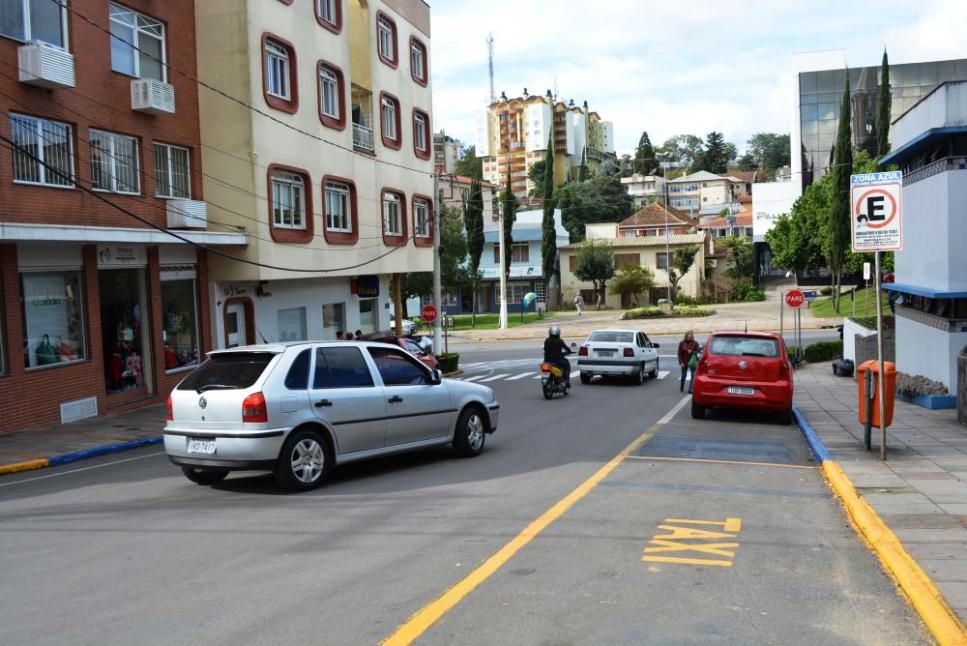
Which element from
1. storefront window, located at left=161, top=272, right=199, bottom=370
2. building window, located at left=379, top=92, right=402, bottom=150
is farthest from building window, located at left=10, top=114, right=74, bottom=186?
building window, located at left=379, top=92, right=402, bottom=150

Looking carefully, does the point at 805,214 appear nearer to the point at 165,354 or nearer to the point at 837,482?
the point at 165,354

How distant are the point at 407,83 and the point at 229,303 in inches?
554

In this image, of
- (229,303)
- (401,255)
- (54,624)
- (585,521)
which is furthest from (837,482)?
(401,255)

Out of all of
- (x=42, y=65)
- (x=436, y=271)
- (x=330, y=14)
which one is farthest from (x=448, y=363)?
(x=42, y=65)

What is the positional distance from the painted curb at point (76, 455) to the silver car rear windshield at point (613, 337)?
45.3 feet

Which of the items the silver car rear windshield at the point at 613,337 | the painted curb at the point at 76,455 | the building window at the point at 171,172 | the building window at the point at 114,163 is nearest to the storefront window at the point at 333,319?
the building window at the point at 171,172

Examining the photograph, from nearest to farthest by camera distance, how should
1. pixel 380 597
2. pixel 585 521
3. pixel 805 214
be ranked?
pixel 380 597
pixel 585 521
pixel 805 214

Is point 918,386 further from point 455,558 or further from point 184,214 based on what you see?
point 184,214

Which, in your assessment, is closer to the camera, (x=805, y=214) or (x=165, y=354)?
(x=165, y=354)

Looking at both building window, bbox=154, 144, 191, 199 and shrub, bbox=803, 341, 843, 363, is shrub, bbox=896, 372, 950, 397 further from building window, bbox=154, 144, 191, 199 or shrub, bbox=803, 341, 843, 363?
building window, bbox=154, 144, 191, 199

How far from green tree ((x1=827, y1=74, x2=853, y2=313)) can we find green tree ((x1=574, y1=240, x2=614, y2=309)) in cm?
1899

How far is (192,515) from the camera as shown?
8.93 meters

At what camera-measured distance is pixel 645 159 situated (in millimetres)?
157125

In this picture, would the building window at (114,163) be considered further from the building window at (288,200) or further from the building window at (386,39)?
the building window at (386,39)
